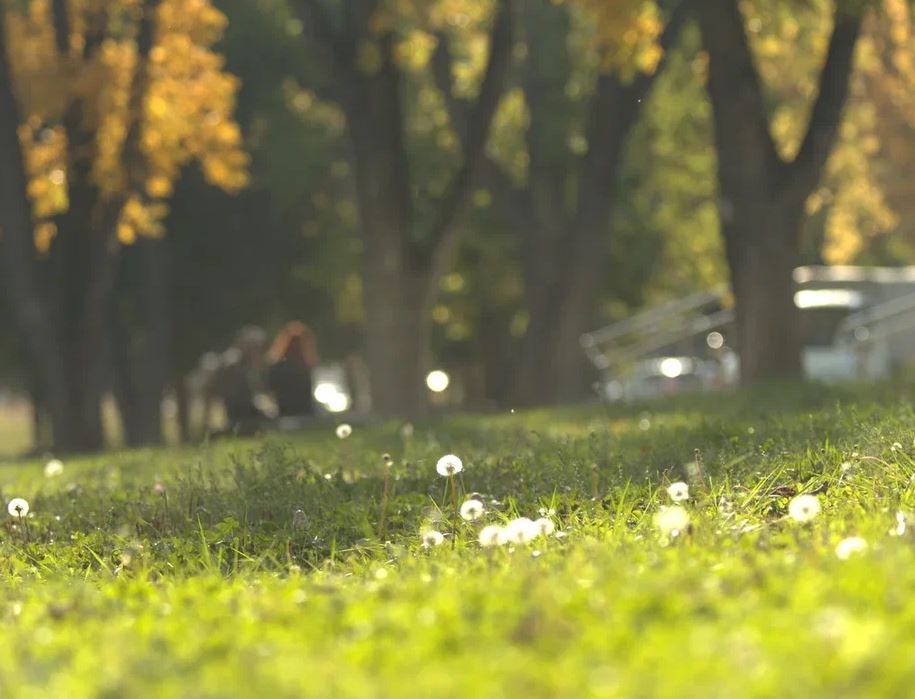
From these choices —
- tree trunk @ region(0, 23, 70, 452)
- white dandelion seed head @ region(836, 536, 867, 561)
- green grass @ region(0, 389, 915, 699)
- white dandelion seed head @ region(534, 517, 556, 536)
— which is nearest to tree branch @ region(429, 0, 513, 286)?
tree trunk @ region(0, 23, 70, 452)

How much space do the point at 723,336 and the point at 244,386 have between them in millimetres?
12191

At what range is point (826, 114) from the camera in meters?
17.4

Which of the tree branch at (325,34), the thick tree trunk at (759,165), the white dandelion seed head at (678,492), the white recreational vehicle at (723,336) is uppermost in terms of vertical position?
the tree branch at (325,34)

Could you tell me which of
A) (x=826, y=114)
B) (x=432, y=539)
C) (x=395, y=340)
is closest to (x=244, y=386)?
(x=395, y=340)

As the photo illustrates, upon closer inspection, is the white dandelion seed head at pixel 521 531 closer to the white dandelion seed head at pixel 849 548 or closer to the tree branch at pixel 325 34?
the white dandelion seed head at pixel 849 548

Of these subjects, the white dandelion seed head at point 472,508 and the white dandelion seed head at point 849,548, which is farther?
the white dandelion seed head at point 472,508

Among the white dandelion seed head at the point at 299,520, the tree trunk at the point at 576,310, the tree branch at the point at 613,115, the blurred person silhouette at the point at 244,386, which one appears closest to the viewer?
the white dandelion seed head at the point at 299,520

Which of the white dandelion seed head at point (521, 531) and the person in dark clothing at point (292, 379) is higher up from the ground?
the white dandelion seed head at point (521, 531)

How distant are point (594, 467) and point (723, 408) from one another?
18.2 ft

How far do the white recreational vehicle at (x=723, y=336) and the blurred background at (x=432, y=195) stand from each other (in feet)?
0.25

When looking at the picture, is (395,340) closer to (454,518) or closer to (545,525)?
(454,518)

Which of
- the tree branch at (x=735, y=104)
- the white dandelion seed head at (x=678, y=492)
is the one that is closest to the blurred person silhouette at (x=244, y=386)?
the tree branch at (x=735, y=104)

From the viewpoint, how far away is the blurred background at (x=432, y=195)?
18047mm

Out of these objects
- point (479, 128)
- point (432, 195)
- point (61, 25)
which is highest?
point (61, 25)
